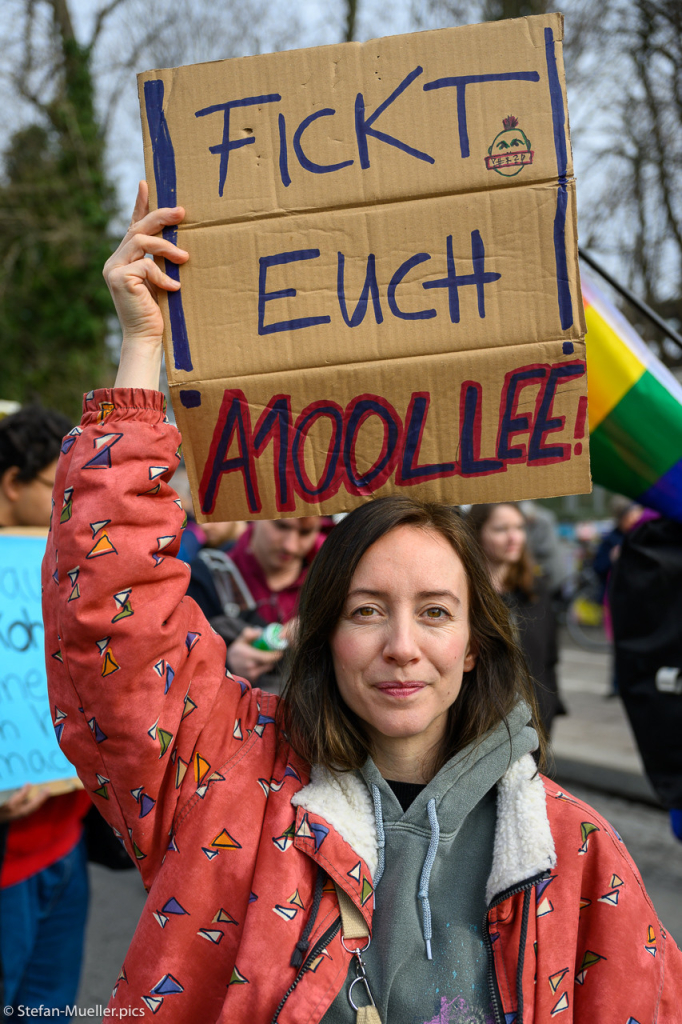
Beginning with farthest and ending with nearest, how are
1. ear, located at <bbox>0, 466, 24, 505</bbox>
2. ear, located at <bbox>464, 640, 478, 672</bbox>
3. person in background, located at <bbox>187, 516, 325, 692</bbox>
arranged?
person in background, located at <bbox>187, 516, 325, 692</bbox> < ear, located at <bbox>0, 466, 24, 505</bbox> < ear, located at <bbox>464, 640, 478, 672</bbox>

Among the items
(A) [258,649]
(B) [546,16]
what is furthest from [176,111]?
(A) [258,649]

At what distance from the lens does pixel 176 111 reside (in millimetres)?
1410

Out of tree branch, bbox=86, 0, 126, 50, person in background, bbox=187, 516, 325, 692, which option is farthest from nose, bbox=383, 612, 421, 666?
tree branch, bbox=86, 0, 126, 50

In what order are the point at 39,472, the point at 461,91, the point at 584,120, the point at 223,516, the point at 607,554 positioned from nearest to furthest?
1. the point at 461,91
2. the point at 223,516
3. the point at 39,472
4. the point at 607,554
5. the point at 584,120

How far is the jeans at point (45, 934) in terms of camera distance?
7.23 feet

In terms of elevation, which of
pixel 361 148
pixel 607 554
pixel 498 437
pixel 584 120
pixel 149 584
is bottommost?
pixel 607 554

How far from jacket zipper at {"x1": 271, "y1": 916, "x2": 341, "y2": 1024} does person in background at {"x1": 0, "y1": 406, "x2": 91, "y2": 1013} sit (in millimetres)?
1158

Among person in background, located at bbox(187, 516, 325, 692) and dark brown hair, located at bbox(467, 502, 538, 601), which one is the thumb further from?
dark brown hair, located at bbox(467, 502, 538, 601)

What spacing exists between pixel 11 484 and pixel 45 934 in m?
1.34

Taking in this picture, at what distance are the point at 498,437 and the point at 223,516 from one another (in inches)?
21.1

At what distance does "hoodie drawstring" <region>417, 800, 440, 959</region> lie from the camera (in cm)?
128

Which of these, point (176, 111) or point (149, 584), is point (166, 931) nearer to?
point (149, 584)

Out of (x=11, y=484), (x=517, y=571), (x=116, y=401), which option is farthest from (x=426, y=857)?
(x=517, y=571)

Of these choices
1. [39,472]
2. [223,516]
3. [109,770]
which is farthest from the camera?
[39,472]
